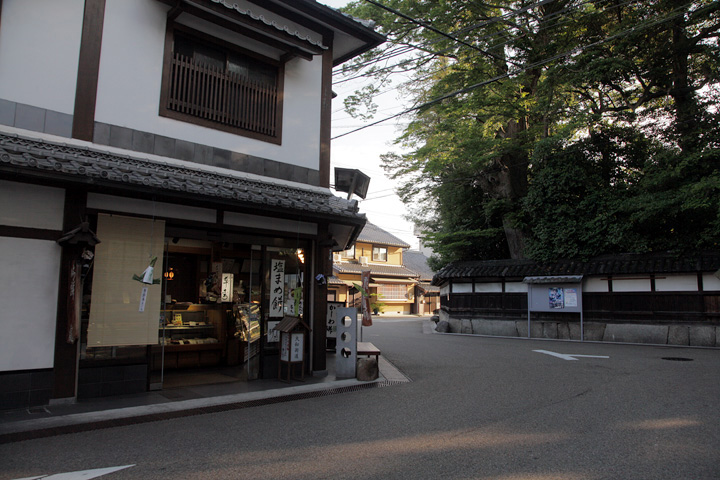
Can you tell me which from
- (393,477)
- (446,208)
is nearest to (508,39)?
(446,208)

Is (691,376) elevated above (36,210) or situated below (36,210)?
below

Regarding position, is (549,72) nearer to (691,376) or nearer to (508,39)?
(508,39)

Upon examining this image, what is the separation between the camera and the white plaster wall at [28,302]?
6844mm

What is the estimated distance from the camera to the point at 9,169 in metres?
6.21

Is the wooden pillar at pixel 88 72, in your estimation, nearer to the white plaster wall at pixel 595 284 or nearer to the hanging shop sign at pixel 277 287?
the hanging shop sign at pixel 277 287

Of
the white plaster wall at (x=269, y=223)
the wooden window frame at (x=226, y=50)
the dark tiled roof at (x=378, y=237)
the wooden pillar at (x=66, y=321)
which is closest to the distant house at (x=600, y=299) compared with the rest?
the white plaster wall at (x=269, y=223)

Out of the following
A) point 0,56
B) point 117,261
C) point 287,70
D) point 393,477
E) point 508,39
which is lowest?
point 393,477

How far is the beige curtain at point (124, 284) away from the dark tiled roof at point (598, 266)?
1708 cm

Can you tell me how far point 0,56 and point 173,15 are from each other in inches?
123

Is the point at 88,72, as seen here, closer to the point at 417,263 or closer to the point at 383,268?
the point at 383,268

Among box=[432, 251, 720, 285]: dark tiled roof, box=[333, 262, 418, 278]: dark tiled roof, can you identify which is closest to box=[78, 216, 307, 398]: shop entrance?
box=[432, 251, 720, 285]: dark tiled roof

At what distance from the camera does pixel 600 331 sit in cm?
1892

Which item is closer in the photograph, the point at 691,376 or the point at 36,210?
the point at 36,210

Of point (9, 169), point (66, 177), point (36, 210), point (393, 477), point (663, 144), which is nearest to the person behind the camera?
point (393, 477)
